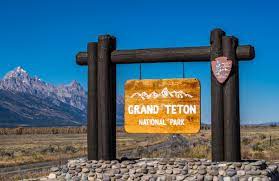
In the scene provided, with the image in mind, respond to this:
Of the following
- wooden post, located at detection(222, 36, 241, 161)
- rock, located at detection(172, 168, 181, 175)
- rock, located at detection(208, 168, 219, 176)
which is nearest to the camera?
rock, located at detection(208, 168, 219, 176)

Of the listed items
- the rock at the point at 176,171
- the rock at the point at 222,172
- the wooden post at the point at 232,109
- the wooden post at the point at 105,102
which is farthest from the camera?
the wooden post at the point at 105,102

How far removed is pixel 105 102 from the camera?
17.1 metres

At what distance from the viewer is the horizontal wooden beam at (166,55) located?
50.5 feet

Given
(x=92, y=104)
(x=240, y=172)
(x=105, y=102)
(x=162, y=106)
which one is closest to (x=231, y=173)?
(x=240, y=172)

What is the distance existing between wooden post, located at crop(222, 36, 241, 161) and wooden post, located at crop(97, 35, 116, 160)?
149 inches

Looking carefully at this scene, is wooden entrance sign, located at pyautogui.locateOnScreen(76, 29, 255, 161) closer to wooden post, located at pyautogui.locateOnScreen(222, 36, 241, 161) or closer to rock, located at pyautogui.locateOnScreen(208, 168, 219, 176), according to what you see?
wooden post, located at pyautogui.locateOnScreen(222, 36, 241, 161)

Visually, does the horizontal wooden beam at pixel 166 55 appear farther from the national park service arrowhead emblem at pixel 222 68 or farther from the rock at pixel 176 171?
the rock at pixel 176 171

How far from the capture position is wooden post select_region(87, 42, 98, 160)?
56.7 ft

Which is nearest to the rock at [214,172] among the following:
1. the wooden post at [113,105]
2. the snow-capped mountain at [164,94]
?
the snow-capped mountain at [164,94]

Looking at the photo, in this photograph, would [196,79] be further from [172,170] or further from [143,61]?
[172,170]

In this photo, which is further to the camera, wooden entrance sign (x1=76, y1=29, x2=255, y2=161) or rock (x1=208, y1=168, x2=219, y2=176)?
wooden entrance sign (x1=76, y1=29, x2=255, y2=161)

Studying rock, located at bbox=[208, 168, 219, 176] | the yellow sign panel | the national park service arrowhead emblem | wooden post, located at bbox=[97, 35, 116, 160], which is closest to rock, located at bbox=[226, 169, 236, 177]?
rock, located at bbox=[208, 168, 219, 176]

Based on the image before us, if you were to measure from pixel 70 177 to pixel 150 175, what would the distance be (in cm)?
277

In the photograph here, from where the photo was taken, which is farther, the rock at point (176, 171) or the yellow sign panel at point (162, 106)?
the yellow sign panel at point (162, 106)
